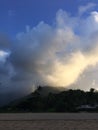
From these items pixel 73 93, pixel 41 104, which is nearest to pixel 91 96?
pixel 73 93

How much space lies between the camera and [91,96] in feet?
310

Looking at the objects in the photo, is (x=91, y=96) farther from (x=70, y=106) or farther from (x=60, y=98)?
(x=70, y=106)
